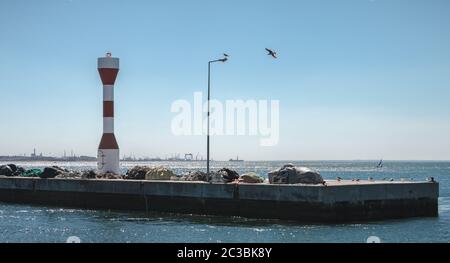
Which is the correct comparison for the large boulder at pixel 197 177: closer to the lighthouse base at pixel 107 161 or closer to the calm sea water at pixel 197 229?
the calm sea water at pixel 197 229

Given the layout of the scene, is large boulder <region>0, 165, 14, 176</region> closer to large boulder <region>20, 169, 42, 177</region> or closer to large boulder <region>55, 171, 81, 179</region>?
large boulder <region>20, 169, 42, 177</region>

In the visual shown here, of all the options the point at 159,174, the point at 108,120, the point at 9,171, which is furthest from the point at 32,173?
the point at 159,174

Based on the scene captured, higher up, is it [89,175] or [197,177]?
[197,177]

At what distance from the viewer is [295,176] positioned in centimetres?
3816

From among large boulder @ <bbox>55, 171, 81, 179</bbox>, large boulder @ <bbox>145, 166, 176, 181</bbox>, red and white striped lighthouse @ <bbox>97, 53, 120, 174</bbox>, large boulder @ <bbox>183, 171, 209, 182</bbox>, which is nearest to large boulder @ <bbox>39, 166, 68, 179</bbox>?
large boulder @ <bbox>55, 171, 81, 179</bbox>

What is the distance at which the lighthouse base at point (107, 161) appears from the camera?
172 feet

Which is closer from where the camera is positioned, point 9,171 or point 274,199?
point 274,199

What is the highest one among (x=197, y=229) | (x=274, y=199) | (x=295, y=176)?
(x=295, y=176)

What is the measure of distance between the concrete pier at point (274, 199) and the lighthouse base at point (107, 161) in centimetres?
453

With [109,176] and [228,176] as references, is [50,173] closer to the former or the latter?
[109,176]

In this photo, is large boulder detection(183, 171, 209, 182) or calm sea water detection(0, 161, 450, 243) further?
large boulder detection(183, 171, 209, 182)

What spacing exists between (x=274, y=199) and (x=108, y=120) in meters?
19.6

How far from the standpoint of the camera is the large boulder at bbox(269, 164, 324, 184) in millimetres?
37856
